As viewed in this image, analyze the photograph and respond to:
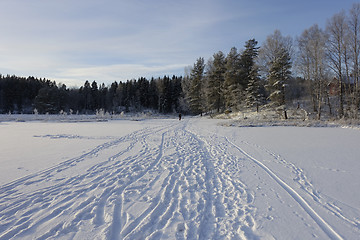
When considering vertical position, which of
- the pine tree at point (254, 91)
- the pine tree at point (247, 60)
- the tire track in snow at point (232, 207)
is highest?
the pine tree at point (247, 60)

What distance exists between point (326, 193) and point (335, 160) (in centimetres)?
330

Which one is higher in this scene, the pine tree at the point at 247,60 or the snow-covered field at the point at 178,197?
the pine tree at the point at 247,60

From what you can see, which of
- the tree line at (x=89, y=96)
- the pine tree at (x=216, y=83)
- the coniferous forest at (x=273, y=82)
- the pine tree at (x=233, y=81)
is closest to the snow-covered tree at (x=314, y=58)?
the coniferous forest at (x=273, y=82)

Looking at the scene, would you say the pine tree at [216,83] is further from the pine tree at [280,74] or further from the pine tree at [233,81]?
the pine tree at [280,74]

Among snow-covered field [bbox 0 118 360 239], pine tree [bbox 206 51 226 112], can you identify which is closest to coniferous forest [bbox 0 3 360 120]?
pine tree [bbox 206 51 226 112]

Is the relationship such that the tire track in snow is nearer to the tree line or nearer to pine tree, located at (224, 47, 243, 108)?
pine tree, located at (224, 47, 243, 108)

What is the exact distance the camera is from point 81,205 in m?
3.43

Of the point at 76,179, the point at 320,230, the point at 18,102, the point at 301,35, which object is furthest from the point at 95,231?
the point at 18,102

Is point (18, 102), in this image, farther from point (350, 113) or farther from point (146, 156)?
point (350, 113)

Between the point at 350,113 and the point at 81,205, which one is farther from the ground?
the point at 350,113

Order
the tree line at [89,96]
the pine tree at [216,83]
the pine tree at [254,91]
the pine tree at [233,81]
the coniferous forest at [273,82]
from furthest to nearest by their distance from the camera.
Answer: the tree line at [89,96] < the pine tree at [216,83] < the pine tree at [233,81] < the pine tree at [254,91] < the coniferous forest at [273,82]

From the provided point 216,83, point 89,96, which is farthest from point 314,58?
point 89,96

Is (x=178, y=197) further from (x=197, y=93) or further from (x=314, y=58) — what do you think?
(x=197, y=93)

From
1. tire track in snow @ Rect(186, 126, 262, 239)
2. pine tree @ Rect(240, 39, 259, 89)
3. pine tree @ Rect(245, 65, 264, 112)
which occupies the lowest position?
tire track in snow @ Rect(186, 126, 262, 239)
